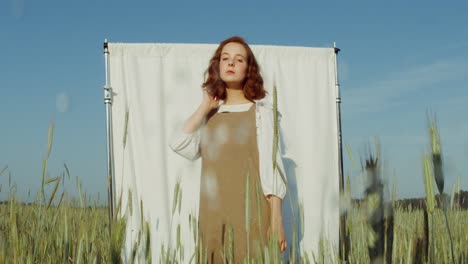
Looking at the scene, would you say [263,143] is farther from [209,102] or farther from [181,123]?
[181,123]

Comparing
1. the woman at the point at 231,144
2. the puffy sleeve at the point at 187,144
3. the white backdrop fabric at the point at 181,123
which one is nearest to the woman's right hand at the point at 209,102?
the woman at the point at 231,144

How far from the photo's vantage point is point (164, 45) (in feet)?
9.94

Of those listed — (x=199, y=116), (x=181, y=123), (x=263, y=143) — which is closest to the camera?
(x=263, y=143)

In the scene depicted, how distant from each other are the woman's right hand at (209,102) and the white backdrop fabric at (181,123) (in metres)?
0.63

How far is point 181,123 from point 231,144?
91 cm

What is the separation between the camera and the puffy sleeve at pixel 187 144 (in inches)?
87.3

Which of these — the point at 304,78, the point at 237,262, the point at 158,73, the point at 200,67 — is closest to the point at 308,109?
the point at 304,78

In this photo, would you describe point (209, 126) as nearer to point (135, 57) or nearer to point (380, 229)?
point (135, 57)

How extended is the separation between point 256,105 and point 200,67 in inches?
37.5

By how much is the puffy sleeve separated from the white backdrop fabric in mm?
601

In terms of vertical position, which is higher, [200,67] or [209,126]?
[200,67]

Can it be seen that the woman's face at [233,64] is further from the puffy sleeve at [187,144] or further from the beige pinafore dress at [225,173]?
the puffy sleeve at [187,144]

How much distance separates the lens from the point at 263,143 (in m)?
2.05

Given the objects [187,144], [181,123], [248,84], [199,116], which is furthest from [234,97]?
[181,123]
